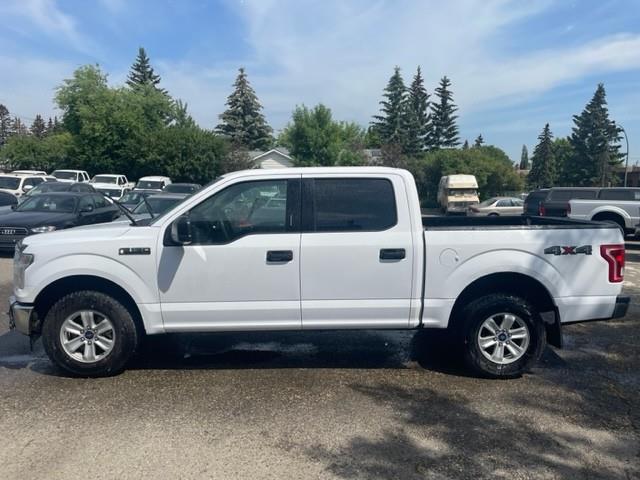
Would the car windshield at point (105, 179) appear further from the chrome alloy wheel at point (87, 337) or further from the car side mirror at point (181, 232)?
the car side mirror at point (181, 232)

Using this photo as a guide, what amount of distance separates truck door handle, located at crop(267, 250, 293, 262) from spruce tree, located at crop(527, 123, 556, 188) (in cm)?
7733

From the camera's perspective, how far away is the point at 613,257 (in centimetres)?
502

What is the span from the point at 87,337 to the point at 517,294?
4028mm

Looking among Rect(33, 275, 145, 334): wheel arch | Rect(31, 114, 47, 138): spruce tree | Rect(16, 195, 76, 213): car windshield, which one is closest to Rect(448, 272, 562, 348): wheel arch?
Rect(33, 275, 145, 334): wheel arch

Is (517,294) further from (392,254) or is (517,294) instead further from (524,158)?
(524,158)

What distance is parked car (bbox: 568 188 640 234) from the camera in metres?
15.3

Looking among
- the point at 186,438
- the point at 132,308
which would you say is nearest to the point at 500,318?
the point at 186,438

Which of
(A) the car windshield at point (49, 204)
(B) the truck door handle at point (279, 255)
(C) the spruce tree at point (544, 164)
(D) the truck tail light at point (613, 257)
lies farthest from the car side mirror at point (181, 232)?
(C) the spruce tree at point (544, 164)

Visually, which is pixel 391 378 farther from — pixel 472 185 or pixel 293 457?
pixel 472 185

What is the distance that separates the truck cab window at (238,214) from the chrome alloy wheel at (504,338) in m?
2.10

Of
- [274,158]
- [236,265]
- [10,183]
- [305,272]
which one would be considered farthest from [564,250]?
[274,158]

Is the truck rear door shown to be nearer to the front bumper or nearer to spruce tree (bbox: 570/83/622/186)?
the front bumper

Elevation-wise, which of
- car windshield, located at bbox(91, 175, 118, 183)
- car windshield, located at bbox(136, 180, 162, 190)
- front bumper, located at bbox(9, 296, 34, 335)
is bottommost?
front bumper, located at bbox(9, 296, 34, 335)

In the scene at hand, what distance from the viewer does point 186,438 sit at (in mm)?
3898
